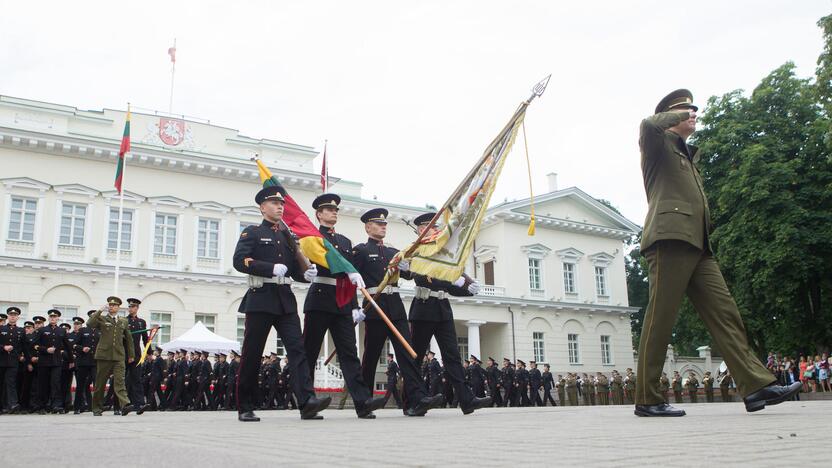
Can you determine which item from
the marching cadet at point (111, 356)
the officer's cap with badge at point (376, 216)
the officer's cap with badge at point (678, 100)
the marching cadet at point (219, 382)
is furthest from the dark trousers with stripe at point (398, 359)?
the marching cadet at point (219, 382)

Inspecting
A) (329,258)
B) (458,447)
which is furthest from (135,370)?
(458,447)

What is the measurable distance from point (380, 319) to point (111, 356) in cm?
493

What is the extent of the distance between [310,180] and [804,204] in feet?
64.9

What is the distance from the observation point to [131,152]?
2853 cm

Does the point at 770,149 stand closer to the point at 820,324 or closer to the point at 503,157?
the point at 820,324

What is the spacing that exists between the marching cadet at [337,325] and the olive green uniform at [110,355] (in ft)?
13.8

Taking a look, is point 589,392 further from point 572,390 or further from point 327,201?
point 327,201

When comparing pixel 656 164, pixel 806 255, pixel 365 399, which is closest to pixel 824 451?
pixel 656 164

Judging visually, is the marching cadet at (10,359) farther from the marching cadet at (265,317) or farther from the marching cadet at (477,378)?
the marching cadet at (477,378)

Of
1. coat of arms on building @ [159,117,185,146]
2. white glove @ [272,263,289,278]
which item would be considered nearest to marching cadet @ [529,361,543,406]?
coat of arms on building @ [159,117,185,146]

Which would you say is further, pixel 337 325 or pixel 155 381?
pixel 155 381

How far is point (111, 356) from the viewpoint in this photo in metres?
11.0

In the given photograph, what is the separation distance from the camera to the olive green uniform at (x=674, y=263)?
19.9 feet

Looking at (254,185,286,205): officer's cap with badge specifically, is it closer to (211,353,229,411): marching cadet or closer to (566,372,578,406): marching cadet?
(211,353,229,411): marching cadet
